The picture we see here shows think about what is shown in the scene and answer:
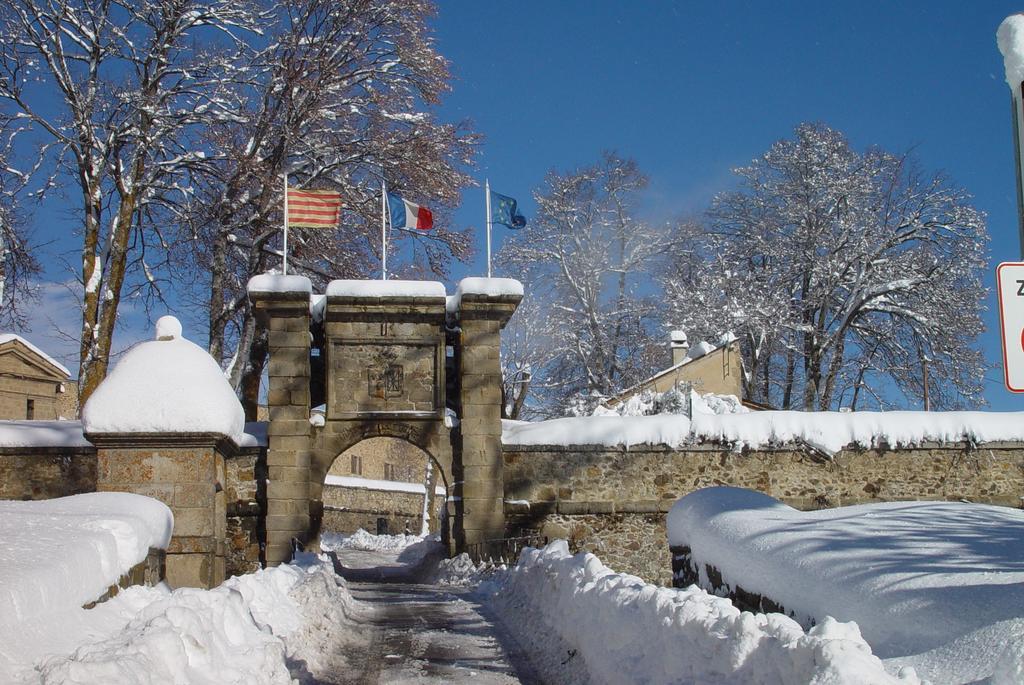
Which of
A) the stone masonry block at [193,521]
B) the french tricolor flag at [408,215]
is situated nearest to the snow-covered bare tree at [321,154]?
the french tricolor flag at [408,215]

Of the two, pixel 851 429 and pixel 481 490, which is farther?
pixel 851 429

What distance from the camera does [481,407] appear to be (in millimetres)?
18719

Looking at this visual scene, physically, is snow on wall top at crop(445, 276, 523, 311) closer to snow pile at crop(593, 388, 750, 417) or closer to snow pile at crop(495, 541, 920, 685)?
snow pile at crop(593, 388, 750, 417)

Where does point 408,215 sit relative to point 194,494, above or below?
above

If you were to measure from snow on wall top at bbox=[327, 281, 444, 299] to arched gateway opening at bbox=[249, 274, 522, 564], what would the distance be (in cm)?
2

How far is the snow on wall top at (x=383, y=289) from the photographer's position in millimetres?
18453

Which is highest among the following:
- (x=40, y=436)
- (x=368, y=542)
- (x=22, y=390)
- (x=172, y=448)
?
(x=22, y=390)

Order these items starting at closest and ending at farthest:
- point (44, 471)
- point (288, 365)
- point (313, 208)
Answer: point (44, 471) < point (288, 365) < point (313, 208)

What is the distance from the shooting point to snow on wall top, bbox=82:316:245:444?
10.8 metres

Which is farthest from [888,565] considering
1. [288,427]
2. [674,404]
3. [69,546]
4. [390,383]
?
[674,404]

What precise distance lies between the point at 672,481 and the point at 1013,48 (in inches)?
596

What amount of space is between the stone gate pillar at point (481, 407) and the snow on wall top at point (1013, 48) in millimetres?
13853

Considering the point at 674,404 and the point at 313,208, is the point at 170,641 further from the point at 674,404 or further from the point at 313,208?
the point at 674,404

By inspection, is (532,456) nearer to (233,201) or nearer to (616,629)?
(233,201)
